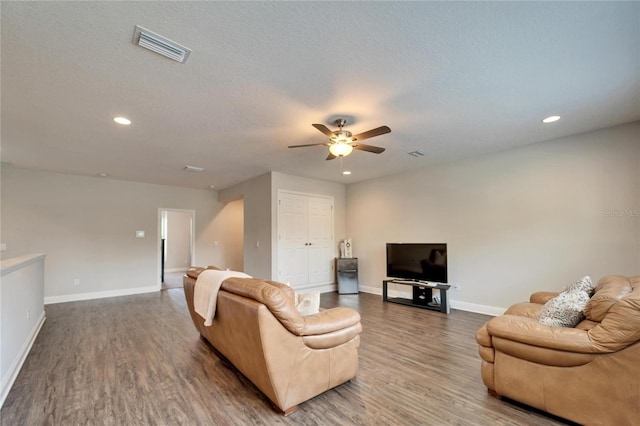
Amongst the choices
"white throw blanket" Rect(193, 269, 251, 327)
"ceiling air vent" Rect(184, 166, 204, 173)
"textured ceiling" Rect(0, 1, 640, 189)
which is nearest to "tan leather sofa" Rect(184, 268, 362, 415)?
"white throw blanket" Rect(193, 269, 251, 327)

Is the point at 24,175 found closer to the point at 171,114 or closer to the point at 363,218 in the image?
the point at 171,114

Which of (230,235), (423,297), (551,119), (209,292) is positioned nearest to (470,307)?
(423,297)

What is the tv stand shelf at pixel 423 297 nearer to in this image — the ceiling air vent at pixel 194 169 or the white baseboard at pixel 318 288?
the white baseboard at pixel 318 288

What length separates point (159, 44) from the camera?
1.98m

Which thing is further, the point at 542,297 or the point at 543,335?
the point at 542,297

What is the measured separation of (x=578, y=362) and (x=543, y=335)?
8.8 inches

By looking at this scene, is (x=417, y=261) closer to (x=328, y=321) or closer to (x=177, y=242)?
(x=328, y=321)

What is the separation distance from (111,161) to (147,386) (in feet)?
13.4

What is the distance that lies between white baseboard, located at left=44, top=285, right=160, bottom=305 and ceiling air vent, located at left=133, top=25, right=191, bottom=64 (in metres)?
6.31

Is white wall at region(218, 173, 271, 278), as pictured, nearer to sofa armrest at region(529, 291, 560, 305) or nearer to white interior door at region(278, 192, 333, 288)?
white interior door at region(278, 192, 333, 288)

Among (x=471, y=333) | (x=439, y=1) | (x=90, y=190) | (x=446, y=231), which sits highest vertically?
(x=439, y=1)

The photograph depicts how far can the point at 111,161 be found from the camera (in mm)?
4992

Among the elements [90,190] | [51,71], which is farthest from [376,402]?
[90,190]

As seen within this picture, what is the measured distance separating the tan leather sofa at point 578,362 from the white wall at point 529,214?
192 centimetres
